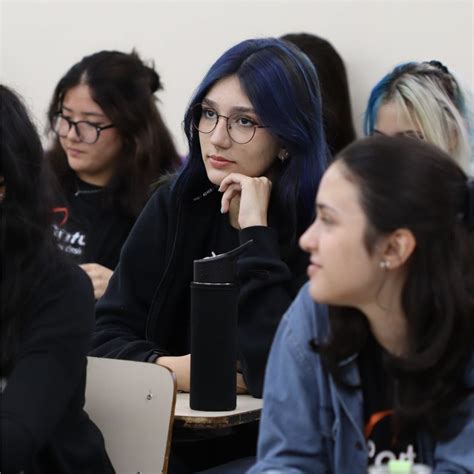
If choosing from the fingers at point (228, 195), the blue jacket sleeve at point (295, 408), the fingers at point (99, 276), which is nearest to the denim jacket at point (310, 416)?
the blue jacket sleeve at point (295, 408)

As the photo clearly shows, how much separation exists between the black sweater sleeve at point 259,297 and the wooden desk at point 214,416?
0.42 ft

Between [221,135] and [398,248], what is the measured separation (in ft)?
3.29

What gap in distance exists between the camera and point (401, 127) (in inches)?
120

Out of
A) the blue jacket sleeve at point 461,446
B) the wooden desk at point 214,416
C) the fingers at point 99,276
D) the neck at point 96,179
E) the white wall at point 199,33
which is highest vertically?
the white wall at point 199,33

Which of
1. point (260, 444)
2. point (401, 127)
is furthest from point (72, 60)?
point (260, 444)

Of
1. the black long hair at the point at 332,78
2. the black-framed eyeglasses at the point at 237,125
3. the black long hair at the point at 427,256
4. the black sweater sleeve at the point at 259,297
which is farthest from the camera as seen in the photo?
the black long hair at the point at 332,78

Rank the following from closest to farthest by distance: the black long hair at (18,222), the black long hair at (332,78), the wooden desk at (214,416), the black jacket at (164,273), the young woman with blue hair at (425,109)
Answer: the black long hair at (18,222), the wooden desk at (214,416), the black jacket at (164,273), the young woman with blue hair at (425,109), the black long hair at (332,78)

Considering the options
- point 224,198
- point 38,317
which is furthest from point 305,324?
point 224,198

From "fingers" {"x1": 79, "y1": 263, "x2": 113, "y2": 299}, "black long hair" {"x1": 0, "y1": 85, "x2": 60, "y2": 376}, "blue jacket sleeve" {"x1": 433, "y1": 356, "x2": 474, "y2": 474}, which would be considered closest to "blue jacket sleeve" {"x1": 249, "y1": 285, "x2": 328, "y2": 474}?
"blue jacket sleeve" {"x1": 433, "y1": 356, "x2": 474, "y2": 474}

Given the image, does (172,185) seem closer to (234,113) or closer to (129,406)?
(234,113)

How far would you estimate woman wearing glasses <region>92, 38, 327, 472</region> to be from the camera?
2.67 m

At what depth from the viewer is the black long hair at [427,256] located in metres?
1.77

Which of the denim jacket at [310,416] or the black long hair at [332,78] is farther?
the black long hair at [332,78]

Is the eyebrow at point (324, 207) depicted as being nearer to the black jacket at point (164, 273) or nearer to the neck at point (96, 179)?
the black jacket at point (164, 273)
